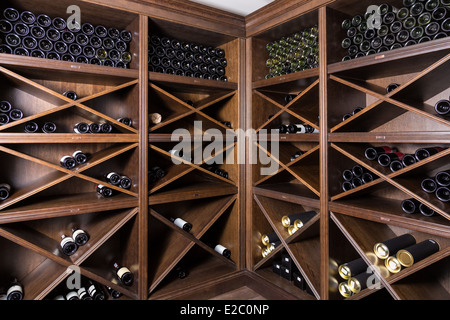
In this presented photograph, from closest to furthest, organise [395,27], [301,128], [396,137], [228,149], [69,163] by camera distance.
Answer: [396,137] → [395,27] → [69,163] → [301,128] → [228,149]

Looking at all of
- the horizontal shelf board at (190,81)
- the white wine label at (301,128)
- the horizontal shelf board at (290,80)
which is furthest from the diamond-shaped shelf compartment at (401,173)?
the horizontal shelf board at (190,81)

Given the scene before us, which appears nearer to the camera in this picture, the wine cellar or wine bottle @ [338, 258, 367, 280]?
the wine cellar

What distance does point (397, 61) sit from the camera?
1605 millimetres

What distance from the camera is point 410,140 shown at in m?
1.51

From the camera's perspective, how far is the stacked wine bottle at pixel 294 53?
82.4 inches

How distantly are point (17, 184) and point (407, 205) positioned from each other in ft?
7.70

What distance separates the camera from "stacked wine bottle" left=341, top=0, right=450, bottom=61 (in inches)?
57.8

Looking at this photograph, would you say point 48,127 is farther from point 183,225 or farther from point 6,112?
point 183,225

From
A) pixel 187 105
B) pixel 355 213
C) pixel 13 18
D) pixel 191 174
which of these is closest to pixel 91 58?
pixel 13 18

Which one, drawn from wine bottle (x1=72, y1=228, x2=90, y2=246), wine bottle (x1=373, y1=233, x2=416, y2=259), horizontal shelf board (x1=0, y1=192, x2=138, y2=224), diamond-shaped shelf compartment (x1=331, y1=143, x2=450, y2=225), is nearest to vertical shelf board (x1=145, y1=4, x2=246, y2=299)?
horizontal shelf board (x1=0, y1=192, x2=138, y2=224)

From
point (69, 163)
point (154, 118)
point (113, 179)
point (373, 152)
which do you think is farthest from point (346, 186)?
point (69, 163)

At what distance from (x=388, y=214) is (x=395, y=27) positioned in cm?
102

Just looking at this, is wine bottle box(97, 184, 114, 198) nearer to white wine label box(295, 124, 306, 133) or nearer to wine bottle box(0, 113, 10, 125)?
wine bottle box(0, 113, 10, 125)

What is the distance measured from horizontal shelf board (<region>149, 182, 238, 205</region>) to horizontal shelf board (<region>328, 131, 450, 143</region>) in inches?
36.8
